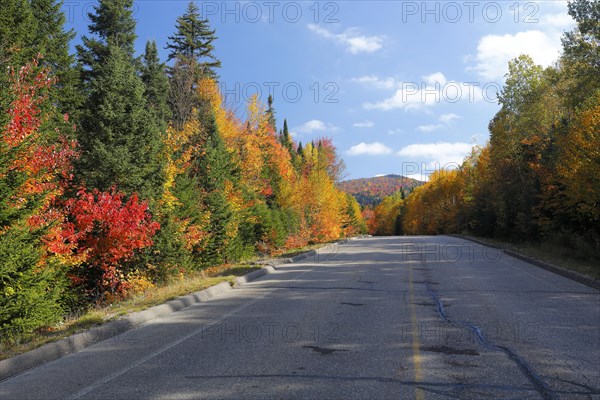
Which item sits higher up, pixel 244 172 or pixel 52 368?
pixel 244 172

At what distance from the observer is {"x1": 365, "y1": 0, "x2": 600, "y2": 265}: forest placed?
56.6 ft

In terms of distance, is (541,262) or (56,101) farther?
(56,101)

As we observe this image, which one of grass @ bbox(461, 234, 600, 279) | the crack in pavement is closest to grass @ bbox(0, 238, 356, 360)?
the crack in pavement

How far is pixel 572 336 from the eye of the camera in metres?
7.51

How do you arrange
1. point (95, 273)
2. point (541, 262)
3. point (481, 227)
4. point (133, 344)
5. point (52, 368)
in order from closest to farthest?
point (52, 368), point (133, 344), point (95, 273), point (541, 262), point (481, 227)

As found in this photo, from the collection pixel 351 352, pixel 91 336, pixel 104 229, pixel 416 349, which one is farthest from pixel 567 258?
pixel 91 336

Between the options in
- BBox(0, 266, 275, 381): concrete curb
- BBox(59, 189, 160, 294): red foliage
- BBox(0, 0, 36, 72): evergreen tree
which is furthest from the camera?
BBox(0, 0, 36, 72): evergreen tree

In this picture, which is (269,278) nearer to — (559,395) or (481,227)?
(559,395)

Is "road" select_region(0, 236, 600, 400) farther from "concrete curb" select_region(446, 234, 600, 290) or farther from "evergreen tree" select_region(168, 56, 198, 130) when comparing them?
"evergreen tree" select_region(168, 56, 198, 130)

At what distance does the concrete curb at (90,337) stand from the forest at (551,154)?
1411 centimetres

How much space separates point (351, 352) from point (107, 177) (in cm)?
1142

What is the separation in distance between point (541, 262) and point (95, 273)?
1745 cm

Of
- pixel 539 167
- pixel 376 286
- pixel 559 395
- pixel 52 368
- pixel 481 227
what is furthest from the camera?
pixel 481 227

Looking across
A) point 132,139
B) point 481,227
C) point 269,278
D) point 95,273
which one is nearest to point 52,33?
point 132,139
